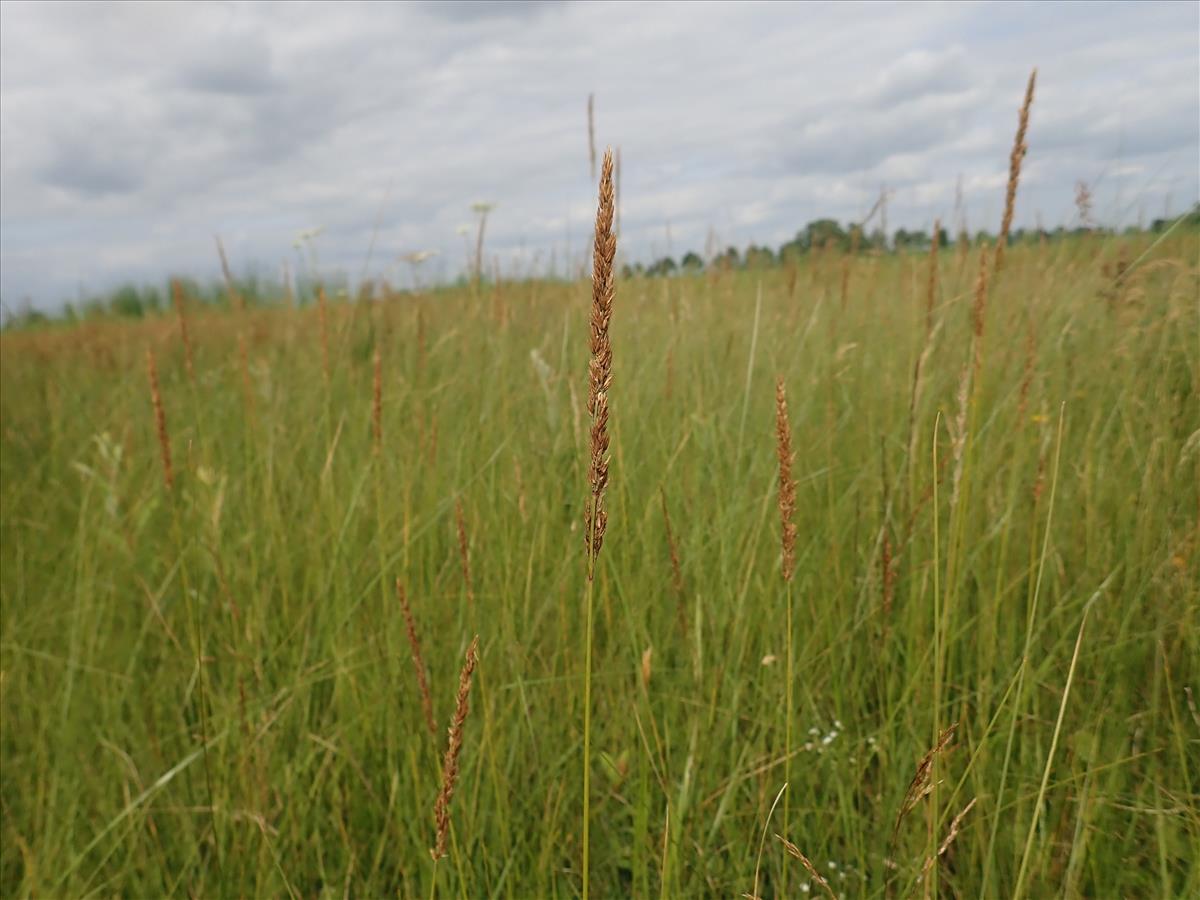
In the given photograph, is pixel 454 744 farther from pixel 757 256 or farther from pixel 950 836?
pixel 757 256

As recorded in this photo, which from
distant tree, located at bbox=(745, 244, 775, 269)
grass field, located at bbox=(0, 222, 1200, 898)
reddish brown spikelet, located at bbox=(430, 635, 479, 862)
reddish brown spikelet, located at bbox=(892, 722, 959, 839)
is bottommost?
grass field, located at bbox=(0, 222, 1200, 898)

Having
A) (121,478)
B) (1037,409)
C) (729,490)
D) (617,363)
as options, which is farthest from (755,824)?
(121,478)

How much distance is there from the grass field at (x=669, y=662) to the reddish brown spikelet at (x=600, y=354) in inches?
15.0

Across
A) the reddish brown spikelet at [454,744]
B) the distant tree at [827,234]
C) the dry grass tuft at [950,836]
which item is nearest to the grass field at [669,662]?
the dry grass tuft at [950,836]

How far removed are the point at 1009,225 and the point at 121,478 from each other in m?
2.91

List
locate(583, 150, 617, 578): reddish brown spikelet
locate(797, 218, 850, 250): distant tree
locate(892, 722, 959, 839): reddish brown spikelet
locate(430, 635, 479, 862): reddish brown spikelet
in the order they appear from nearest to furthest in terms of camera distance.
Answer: locate(583, 150, 617, 578): reddish brown spikelet
locate(430, 635, 479, 862): reddish brown spikelet
locate(892, 722, 959, 839): reddish brown spikelet
locate(797, 218, 850, 250): distant tree

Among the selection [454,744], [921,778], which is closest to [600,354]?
[454,744]

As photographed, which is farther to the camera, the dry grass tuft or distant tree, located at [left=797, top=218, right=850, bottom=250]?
distant tree, located at [left=797, top=218, right=850, bottom=250]

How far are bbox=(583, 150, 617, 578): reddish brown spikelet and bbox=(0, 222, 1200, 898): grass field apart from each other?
0.38 m

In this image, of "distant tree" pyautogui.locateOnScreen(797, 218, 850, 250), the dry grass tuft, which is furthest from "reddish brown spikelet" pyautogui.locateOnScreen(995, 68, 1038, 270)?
"distant tree" pyautogui.locateOnScreen(797, 218, 850, 250)

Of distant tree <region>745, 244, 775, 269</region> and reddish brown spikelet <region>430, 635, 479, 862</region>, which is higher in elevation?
distant tree <region>745, 244, 775, 269</region>

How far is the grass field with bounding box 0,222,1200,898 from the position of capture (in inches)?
51.2

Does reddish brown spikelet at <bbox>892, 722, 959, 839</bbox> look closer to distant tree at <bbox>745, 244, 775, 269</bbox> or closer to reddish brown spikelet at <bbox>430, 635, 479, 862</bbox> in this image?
reddish brown spikelet at <bbox>430, 635, 479, 862</bbox>

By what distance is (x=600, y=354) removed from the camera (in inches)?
20.5
